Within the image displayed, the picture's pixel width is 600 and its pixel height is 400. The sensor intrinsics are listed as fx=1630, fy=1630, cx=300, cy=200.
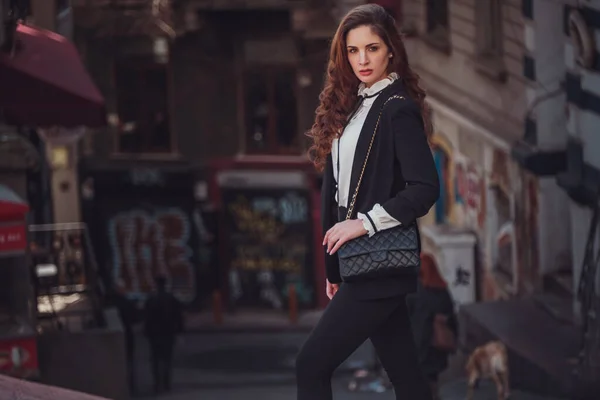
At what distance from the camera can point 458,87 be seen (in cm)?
2105

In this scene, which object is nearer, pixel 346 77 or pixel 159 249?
pixel 346 77

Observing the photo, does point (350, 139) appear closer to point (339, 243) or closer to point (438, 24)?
point (339, 243)

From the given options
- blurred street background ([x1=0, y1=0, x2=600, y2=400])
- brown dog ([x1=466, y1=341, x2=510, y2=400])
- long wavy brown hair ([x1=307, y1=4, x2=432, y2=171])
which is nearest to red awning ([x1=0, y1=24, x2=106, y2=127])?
blurred street background ([x1=0, y1=0, x2=600, y2=400])

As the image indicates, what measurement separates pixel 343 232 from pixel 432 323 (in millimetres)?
6925

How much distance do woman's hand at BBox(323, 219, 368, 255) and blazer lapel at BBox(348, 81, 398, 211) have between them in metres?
0.09

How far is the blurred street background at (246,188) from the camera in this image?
12.9m

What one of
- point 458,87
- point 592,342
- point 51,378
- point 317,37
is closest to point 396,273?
point 592,342

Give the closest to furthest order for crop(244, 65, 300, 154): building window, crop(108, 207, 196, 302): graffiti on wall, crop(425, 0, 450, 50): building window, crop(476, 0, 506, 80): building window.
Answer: crop(476, 0, 506, 80): building window, crop(425, 0, 450, 50): building window, crop(244, 65, 300, 154): building window, crop(108, 207, 196, 302): graffiti on wall

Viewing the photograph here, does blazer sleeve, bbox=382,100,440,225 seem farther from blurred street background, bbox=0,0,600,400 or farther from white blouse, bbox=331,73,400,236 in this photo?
blurred street background, bbox=0,0,600,400

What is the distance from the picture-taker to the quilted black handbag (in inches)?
222

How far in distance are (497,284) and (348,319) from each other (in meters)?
13.8

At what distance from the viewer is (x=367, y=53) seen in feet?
18.8

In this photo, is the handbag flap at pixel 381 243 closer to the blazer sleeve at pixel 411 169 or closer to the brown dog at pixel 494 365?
the blazer sleeve at pixel 411 169

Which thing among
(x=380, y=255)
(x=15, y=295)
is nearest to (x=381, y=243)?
(x=380, y=255)
